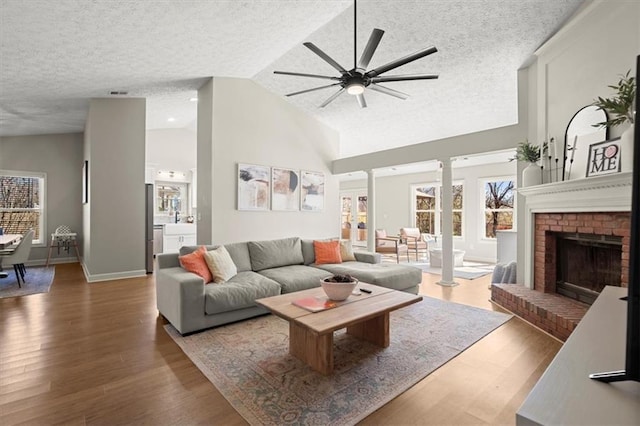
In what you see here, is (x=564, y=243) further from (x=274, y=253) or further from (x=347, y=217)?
(x=347, y=217)

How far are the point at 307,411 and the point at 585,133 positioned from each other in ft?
12.1

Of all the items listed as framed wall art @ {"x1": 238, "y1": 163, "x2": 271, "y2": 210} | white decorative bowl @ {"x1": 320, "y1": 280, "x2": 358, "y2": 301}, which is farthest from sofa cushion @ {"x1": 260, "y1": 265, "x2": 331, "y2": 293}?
framed wall art @ {"x1": 238, "y1": 163, "x2": 271, "y2": 210}

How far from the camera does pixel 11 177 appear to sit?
22.1ft

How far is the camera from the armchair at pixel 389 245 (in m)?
7.99

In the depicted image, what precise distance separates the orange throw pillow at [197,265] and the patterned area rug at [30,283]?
279cm

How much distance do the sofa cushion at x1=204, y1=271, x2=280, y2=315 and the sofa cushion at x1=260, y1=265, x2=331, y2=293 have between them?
20 centimetres

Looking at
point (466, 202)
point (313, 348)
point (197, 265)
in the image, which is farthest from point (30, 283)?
point (466, 202)

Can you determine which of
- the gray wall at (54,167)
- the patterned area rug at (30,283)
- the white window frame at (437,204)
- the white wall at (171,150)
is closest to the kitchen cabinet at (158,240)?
the white wall at (171,150)

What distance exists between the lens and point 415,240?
8.37 metres

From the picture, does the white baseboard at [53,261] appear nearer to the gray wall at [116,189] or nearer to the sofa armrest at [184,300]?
the gray wall at [116,189]

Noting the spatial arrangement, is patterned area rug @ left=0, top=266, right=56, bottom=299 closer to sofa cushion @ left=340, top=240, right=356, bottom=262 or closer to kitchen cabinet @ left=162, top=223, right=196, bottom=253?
kitchen cabinet @ left=162, top=223, right=196, bottom=253

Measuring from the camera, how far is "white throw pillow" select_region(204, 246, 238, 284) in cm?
351

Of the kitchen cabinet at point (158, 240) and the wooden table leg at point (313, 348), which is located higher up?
the kitchen cabinet at point (158, 240)

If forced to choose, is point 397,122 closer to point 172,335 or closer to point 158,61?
point 158,61
